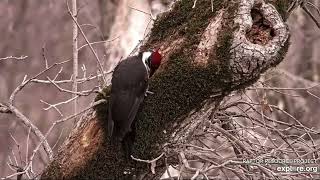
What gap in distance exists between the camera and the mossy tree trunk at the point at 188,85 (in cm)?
318

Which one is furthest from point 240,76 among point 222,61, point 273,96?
point 273,96

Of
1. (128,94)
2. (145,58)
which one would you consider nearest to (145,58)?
(145,58)

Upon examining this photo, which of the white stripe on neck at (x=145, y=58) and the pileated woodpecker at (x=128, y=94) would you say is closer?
the pileated woodpecker at (x=128, y=94)

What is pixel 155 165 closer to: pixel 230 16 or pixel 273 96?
pixel 230 16

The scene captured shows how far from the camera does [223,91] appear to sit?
3252mm

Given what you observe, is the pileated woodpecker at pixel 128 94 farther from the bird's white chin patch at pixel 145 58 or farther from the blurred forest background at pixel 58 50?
the blurred forest background at pixel 58 50

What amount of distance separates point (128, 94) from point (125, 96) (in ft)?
0.09

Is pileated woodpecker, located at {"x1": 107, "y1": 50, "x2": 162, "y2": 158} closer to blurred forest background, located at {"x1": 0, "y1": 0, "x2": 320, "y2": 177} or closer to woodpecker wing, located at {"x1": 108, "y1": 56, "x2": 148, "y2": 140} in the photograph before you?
woodpecker wing, located at {"x1": 108, "y1": 56, "x2": 148, "y2": 140}

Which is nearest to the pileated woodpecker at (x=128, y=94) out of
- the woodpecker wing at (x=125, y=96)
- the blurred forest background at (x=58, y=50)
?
the woodpecker wing at (x=125, y=96)

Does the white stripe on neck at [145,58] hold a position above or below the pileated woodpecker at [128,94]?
above

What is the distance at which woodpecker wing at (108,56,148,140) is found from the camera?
3.24 m

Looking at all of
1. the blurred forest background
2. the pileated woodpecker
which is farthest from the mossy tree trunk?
the blurred forest background

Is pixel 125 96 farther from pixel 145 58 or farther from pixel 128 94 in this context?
pixel 145 58

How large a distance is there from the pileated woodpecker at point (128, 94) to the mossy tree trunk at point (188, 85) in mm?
53
